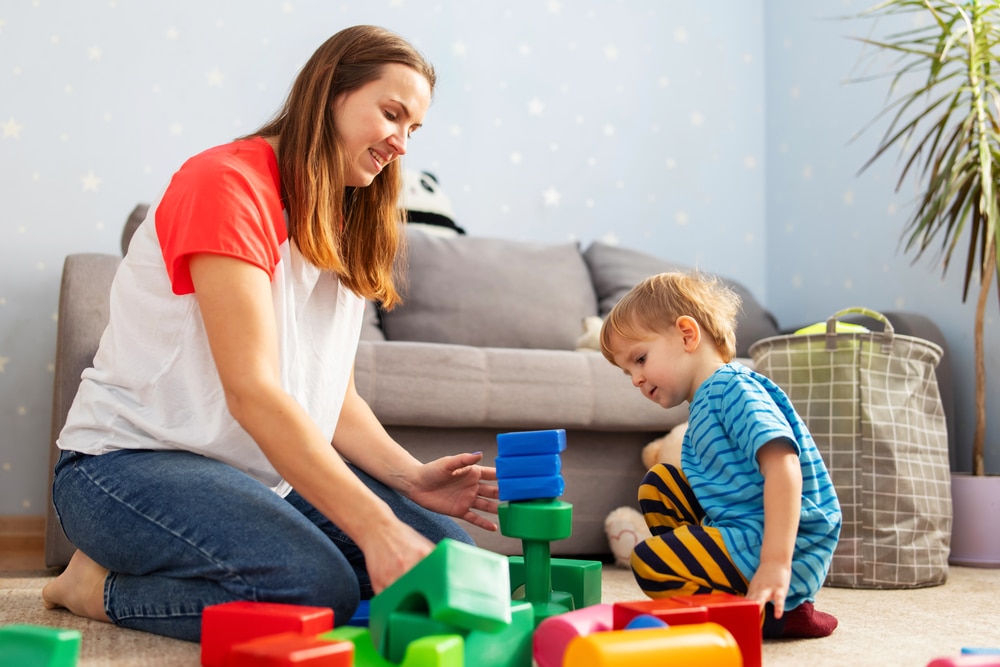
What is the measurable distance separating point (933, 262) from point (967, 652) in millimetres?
1819

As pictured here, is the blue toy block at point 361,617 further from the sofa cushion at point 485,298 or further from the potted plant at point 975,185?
the potted plant at point 975,185

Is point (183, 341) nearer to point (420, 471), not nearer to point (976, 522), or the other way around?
point (420, 471)

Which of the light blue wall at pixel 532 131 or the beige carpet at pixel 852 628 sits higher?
Result: the light blue wall at pixel 532 131

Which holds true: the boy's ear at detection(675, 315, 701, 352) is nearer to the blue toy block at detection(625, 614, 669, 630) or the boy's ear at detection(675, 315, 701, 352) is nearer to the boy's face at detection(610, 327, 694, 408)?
the boy's face at detection(610, 327, 694, 408)

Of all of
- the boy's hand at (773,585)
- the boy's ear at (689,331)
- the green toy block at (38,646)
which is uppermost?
the boy's ear at (689,331)

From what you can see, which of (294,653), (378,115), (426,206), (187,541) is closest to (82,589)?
(187,541)

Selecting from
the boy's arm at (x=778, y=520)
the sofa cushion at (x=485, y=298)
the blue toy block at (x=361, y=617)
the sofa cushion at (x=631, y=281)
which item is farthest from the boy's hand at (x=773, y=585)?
the sofa cushion at (x=631, y=281)

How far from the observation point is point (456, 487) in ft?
4.36

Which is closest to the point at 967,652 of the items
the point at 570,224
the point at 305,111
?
the point at 305,111

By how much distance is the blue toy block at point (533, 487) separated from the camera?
3.56 ft

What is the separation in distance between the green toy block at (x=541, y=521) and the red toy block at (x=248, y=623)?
0.27 metres

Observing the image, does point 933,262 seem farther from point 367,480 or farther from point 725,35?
point 367,480

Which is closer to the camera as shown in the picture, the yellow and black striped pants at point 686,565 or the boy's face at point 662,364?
the yellow and black striped pants at point 686,565

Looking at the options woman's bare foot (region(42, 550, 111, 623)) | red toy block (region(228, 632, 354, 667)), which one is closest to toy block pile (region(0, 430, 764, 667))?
red toy block (region(228, 632, 354, 667))
